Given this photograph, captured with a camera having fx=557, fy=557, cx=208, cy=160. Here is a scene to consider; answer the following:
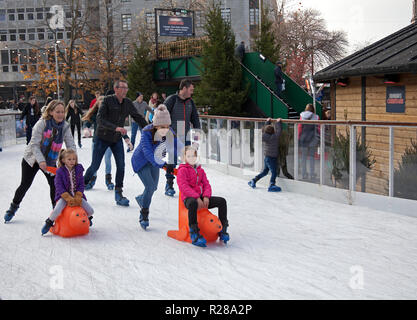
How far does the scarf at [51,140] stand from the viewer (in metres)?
6.76

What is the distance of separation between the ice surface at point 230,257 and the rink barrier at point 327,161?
0.80ft

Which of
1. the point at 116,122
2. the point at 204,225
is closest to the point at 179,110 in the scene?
the point at 116,122

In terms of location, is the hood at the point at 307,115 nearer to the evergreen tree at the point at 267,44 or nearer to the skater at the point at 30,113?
the skater at the point at 30,113

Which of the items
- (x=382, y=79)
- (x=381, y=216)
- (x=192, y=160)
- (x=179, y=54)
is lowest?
(x=381, y=216)

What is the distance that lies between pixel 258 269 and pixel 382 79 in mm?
7499

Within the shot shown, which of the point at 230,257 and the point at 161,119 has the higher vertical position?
the point at 161,119

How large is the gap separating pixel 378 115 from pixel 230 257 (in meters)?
7.14

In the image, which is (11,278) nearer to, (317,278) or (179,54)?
(317,278)

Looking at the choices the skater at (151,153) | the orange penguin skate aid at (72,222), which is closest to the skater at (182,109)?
the skater at (151,153)

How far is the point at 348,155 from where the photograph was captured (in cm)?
836

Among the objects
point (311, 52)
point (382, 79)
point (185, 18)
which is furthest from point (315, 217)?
point (311, 52)

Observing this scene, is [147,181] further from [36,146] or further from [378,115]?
[378,115]
